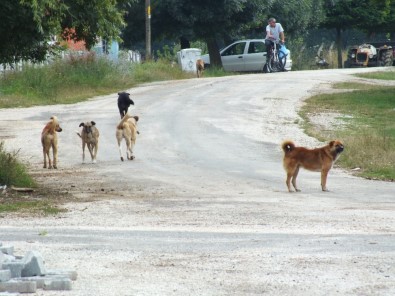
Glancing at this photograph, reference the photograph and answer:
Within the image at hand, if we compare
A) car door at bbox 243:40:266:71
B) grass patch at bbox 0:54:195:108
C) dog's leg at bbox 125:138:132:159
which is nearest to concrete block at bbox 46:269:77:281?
dog's leg at bbox 125:138:132:159

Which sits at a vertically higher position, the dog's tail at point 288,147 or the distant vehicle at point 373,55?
the dog's tail at point 288,147

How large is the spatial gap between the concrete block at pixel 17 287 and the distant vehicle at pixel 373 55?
55.0m

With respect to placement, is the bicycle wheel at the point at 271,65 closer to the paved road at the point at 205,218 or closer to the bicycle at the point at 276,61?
the bicycle at the point at 276,61

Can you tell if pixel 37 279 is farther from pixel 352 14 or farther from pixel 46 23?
pixel 352 14

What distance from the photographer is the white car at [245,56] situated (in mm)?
53875

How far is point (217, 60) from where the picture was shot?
56125mm

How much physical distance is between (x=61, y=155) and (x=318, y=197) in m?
8.54

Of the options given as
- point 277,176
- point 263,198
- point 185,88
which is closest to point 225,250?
point 263,198

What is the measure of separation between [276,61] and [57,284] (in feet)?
135

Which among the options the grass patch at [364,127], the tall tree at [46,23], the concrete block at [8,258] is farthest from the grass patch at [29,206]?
the grass patch at [364,127]

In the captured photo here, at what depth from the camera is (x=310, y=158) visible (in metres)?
18.2

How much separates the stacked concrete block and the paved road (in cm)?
20

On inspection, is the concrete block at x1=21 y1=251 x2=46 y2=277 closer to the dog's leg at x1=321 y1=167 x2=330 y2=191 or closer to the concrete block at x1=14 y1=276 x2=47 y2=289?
the concrete block at x1=14 y1=276 x2=47 y2=289

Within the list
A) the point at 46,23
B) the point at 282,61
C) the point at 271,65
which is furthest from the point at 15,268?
the point at 282,61
